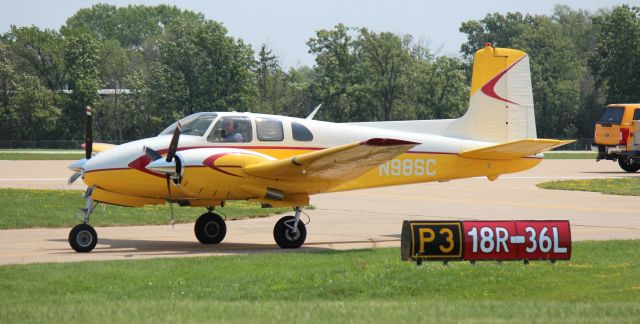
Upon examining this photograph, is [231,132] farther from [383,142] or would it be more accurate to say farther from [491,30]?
[491,30]

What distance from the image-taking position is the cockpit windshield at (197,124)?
19.6 meters

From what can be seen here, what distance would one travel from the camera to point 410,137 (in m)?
21.4

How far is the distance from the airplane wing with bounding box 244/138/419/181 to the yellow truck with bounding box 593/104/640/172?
30.0m

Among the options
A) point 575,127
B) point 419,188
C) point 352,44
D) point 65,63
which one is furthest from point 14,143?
point 419,188

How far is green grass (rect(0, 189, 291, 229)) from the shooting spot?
24.5m

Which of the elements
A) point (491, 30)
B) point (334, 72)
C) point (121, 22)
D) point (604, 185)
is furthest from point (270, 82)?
point (121, 22)

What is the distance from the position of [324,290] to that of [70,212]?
43.2 ft

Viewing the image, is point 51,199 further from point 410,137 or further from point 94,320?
point 94,320

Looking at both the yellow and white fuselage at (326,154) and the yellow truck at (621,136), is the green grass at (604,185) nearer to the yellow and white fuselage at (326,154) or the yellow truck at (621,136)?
the yellow truck at (621,136)

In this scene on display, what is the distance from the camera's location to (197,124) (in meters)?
19.8

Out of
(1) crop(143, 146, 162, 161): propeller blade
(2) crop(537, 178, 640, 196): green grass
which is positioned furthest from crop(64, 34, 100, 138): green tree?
(1) crop(143, 146, 162, 161): propeller blade

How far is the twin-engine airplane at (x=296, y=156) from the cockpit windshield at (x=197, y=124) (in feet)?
0.06

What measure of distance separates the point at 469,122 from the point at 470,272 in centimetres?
724

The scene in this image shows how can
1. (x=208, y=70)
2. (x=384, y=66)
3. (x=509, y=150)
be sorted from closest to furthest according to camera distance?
(x=509, y=150), (x=208, y=70), (x=384, y=66)
